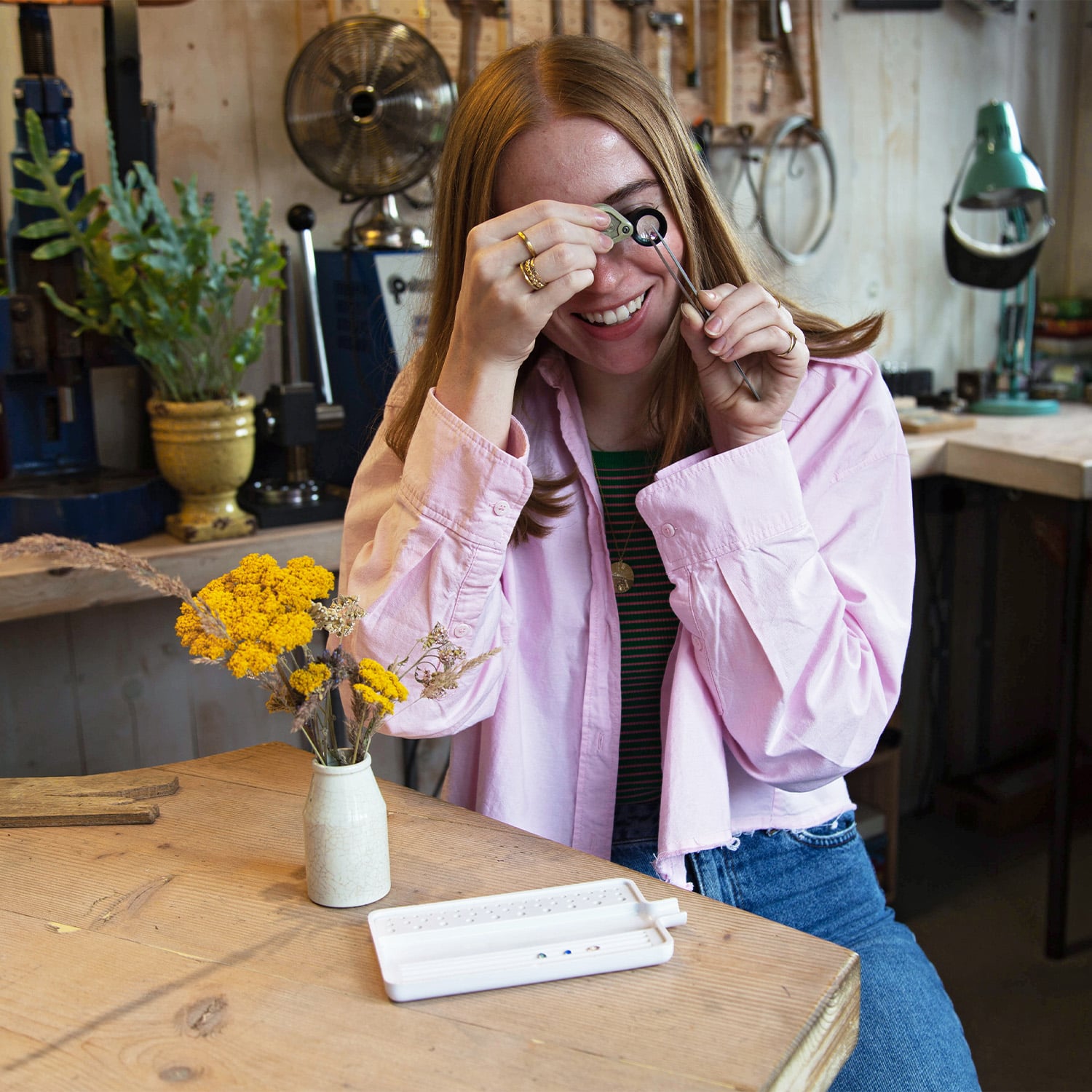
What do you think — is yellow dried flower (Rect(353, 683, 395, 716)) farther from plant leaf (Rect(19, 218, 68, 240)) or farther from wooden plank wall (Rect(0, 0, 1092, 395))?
wooden plank wall (Rect(0, 0, 1092, 395))

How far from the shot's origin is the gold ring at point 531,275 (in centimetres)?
105

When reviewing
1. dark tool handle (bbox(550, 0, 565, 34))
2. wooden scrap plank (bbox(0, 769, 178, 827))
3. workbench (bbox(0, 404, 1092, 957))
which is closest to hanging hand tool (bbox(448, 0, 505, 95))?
dark tool handle (bbox(550, 0, 565, 34))

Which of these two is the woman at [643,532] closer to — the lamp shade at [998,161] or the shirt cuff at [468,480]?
the shirt cuff at [468,480]

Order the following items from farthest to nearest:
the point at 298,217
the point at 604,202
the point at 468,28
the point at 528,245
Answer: the point at 468,28 < the point at 298,217 < the point at 604,202 < the point at 528,245

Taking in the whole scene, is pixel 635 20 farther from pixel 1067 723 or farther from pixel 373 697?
pixel 373 697

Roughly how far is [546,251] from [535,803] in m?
0.62

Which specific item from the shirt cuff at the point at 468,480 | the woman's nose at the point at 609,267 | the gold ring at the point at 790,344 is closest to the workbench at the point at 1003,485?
the shirt cuff at the point at 468,480

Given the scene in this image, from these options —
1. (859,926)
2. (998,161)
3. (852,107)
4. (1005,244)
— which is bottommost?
(859,926)

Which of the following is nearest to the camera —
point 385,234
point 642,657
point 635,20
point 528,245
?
point 528,245

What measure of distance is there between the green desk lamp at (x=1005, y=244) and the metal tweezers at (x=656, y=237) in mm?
1741

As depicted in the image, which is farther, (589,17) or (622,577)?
(589,17)

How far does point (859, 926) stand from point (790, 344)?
0.62 meters

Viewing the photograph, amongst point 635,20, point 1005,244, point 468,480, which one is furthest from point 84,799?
point 1005,244

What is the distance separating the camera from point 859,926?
121 cm
